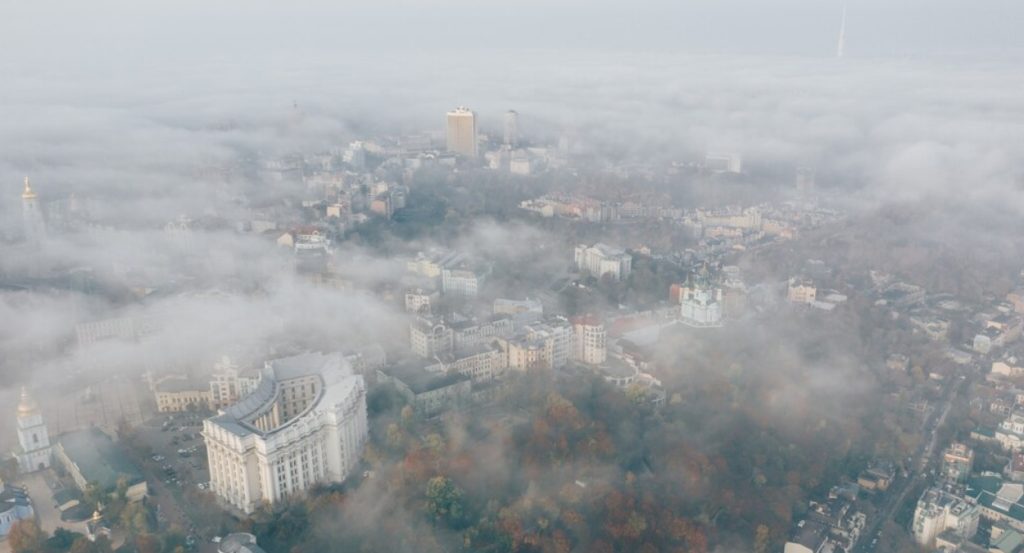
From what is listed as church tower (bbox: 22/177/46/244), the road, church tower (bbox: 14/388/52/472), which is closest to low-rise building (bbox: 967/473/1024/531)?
the road

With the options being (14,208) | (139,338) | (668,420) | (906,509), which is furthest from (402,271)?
(906,509)

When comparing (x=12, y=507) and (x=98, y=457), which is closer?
Result: (x=12, y=507)

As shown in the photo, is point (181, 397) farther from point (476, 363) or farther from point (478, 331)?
point (478, 331)

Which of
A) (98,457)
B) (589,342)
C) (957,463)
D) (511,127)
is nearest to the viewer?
(98,457)

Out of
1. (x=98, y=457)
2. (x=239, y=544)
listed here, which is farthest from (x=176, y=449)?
(x=239, y=544)

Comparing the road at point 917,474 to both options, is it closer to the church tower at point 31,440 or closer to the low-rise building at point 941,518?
the low-rise building at point 941,518

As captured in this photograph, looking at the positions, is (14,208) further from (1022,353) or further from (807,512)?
(1022,353)
